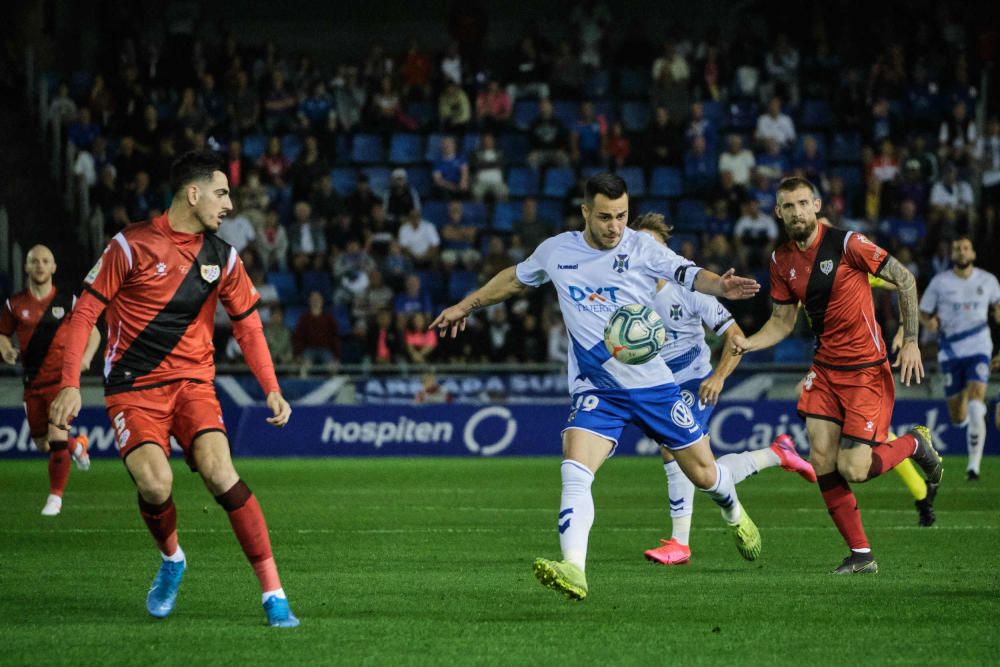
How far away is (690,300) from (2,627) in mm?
5201

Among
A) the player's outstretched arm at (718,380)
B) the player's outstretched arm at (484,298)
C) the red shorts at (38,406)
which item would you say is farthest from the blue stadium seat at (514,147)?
the player's outstretched arm at (484,298)

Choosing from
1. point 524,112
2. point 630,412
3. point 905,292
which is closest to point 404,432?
point 524,112

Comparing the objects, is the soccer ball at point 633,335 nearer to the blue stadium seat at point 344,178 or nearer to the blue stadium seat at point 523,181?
the blue stadium seat at point 523,181

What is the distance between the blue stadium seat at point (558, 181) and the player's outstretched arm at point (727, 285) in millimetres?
18653

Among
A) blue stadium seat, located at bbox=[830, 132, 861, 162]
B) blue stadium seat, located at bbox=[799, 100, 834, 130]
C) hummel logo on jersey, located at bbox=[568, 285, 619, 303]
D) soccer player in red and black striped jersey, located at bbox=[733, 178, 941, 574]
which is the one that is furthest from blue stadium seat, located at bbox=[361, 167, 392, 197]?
hummel logo on jersey, located at bbox=[568, 285, 619, 303]

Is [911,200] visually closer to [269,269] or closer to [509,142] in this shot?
[509,142]

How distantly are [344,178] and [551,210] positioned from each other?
375 cm

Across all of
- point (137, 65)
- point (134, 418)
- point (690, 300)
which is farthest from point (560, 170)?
point (134, 418)

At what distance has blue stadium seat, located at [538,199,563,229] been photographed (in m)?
26.4

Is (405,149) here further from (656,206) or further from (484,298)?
(484,298)

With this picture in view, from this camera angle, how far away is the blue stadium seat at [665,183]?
27266mm

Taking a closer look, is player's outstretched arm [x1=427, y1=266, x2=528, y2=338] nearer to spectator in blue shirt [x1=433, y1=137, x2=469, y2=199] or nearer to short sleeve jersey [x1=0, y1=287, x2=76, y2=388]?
short sleeve jersey [x1=0, y1=287, x2=76, y2=388]

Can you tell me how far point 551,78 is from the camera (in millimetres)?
28828

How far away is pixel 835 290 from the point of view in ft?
33.9
